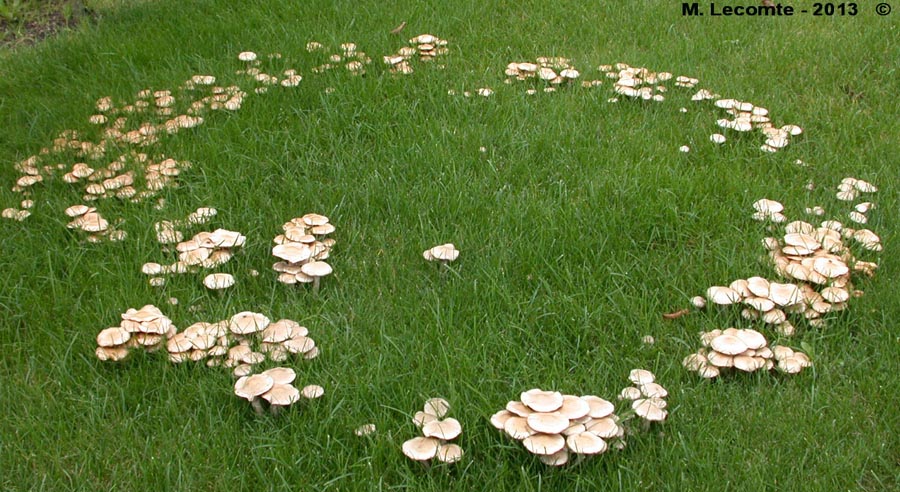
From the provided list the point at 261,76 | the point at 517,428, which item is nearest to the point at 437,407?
the point at 517,428

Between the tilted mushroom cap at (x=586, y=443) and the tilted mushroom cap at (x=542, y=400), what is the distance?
0.36 ft

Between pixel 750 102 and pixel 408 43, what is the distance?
2.21 meters

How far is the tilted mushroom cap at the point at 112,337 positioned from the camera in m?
3.00

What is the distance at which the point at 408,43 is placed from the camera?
5574 millimetres

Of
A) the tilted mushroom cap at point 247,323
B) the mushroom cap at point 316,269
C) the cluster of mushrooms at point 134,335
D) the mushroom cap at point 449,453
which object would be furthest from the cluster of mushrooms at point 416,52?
the mushroom cap at point 449,453

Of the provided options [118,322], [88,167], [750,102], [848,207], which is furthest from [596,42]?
[118,322]

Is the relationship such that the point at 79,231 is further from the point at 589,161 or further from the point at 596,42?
the point at 596,42

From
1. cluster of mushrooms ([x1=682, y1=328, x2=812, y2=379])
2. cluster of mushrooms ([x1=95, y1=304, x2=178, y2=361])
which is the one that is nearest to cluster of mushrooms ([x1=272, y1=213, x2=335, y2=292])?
cluster of mushrooms ([x1=95, y1=304, x2=178, y2=361])

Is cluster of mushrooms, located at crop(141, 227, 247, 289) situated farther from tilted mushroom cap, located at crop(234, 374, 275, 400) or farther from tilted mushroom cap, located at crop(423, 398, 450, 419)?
tilted mushroom cap, located at crop(423, 398, 450, 419)

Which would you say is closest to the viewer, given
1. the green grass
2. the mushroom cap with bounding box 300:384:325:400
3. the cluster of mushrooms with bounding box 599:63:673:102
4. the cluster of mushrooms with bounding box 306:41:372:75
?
the green grass

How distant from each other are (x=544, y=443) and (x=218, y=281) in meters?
1.58

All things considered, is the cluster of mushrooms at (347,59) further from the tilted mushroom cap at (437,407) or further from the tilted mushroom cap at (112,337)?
the tilted mushroom cap at (437,407)

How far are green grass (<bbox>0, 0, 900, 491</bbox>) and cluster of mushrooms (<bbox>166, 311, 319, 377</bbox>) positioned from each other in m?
0.06

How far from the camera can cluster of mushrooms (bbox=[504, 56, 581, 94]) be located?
5031mm
